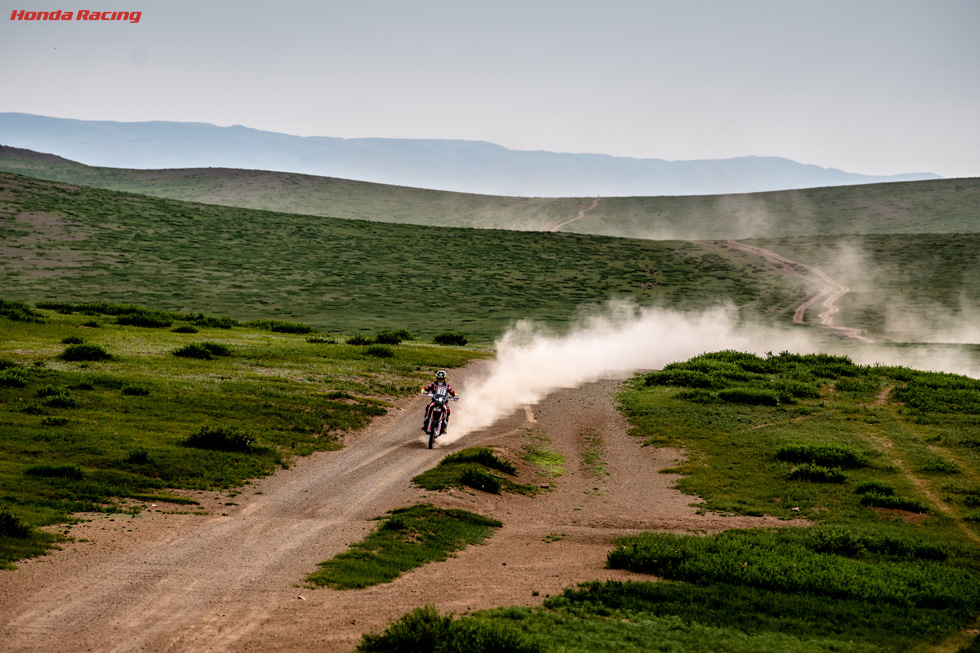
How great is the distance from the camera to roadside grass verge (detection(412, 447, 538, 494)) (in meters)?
23.4

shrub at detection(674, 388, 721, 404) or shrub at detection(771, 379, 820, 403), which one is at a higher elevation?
shrub at detection(771, 379, 820, 403)

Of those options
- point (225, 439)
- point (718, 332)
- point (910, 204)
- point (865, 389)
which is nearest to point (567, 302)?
point (718, 332)

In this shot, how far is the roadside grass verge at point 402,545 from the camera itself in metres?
15.0

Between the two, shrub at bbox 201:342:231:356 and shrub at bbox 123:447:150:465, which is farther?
shrub at bbox 201:342:231:356

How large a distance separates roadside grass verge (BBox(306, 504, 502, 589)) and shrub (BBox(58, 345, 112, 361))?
24.3m

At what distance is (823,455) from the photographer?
27156 millimetres

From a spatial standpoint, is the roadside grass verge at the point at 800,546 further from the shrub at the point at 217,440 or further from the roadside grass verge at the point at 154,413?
the shrub at the point at 217,440

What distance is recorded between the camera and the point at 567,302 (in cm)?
10700

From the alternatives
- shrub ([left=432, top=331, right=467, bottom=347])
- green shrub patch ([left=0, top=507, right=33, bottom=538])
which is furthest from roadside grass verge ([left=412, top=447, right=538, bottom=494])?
shrub ([left=432, top=331, right=467, bottom=347])

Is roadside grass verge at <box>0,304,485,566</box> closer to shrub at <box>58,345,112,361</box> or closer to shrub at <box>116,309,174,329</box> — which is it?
shrub at <box>58,345,112,361</box>

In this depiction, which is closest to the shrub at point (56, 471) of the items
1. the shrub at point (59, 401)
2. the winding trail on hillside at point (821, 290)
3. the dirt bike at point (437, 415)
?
the shrub at point (59, 401)

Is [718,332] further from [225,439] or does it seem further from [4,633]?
[4,633]

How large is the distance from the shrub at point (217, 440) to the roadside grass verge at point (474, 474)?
6.13 meters

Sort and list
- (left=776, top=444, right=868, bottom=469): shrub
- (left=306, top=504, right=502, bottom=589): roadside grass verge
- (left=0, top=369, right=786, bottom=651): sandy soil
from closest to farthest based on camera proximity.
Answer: (left=0, top=369, right=786, bottom=651): sandy soil, (left=306, top=504, right=502, bottom=589): roadside grass verge, (left=776, top=444, right=868, bottom=469): shrub
